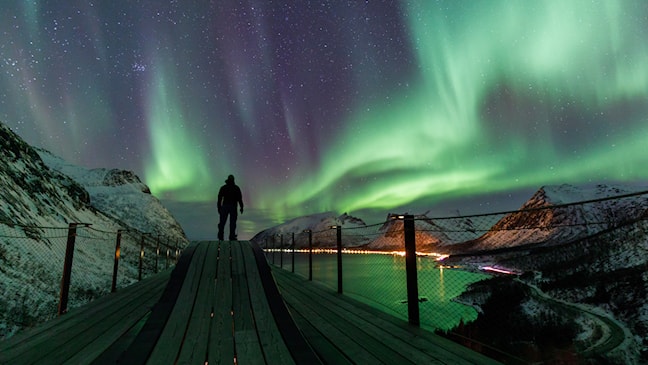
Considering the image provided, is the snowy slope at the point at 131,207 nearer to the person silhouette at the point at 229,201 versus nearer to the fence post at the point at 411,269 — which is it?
the person silhouette at the point at 229,201

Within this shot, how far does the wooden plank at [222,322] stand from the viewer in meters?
3.36

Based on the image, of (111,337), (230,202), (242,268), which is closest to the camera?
(111,337)

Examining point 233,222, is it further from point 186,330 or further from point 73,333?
point 186,330

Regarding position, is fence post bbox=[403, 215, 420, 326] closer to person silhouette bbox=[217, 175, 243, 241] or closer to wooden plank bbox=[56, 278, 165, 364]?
wooden plank bbox=[56, 278, 165, 364]

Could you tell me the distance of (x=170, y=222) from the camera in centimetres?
9912

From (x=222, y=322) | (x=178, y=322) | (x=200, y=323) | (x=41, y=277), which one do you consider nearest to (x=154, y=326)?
(x=178, y=322)

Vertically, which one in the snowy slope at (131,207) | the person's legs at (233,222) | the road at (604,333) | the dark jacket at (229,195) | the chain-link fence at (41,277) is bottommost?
the road at (604,333)

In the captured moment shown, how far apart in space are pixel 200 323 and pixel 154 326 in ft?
1.81

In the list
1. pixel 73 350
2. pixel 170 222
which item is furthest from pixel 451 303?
pixel 170 222

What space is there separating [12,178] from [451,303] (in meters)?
54.4

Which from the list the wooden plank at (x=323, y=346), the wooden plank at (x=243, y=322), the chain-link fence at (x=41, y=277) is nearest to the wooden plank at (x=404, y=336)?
the wooden plank at (x=323, y=346)

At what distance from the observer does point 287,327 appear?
13.7 ft

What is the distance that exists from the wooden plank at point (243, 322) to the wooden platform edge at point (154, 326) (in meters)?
0.90

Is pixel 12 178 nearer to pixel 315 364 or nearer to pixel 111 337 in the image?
pixel 111 337
